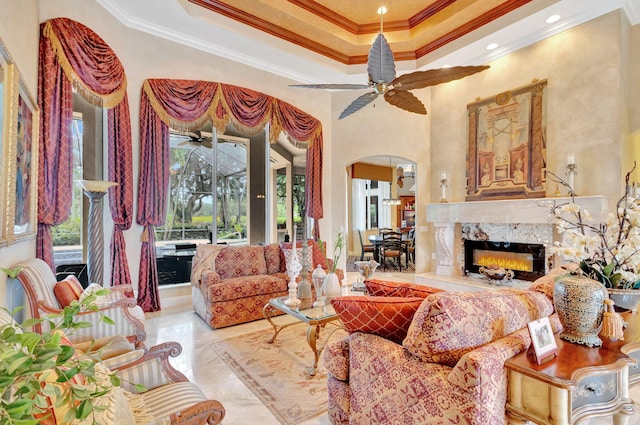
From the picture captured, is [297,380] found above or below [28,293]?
below

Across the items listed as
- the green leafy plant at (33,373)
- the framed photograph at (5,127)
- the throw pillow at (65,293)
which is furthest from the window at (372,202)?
the green leafy plant at (33,373)

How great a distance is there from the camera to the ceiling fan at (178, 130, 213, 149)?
17.0 ft

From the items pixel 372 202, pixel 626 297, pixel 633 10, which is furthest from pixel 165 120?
pixel 372 202

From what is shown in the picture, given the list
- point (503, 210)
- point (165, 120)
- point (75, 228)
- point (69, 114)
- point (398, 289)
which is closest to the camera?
point (398, 289)

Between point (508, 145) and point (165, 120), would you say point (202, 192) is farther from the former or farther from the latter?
point (508, 145)

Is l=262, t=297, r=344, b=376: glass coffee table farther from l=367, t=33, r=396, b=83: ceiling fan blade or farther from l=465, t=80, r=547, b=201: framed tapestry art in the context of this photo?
l=465, t=80, r=547, b=201: framed tapestry art

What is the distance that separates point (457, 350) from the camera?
4.63ft

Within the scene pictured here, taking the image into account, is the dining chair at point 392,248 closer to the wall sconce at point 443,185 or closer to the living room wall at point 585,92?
the wall sconce at point 443,185

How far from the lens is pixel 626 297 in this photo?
5.95 feet

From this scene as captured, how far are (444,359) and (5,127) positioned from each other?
2.74 meters

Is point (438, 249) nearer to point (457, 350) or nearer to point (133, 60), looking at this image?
point (457, 350)

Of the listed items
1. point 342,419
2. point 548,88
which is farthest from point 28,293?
point 548,88

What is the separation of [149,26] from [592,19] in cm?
619

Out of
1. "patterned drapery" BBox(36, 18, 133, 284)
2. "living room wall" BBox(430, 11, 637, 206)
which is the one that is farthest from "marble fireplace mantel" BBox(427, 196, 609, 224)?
"patterned drapery" BBox(36, 18, 133, 284)
